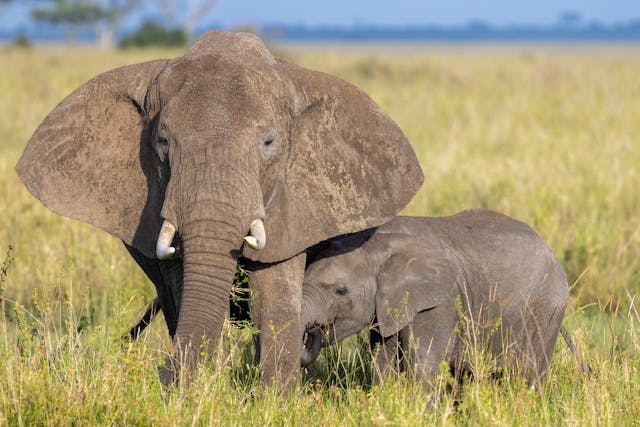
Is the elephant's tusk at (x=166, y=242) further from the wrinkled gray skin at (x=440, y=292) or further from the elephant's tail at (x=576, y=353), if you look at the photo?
the elephant's tail at (x=576, y=353)

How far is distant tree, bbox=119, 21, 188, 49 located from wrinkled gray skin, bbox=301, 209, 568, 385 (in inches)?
1553

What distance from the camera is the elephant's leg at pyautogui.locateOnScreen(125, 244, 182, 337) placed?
4.84 m

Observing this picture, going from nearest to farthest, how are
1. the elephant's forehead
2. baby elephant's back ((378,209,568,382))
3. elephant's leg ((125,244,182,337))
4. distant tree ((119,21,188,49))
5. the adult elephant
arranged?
the adult elephant → the elephant's forehead → elephant's leg ((125,244,182,337)) → baby elephant's back ((378,209,568,382)) → distant tree ((119,21,188,49))

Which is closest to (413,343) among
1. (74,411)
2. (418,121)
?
(74,411)

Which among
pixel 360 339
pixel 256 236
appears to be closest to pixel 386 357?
pixel 360 339

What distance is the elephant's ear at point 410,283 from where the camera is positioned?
496 cm

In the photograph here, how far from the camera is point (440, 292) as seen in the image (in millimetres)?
5070

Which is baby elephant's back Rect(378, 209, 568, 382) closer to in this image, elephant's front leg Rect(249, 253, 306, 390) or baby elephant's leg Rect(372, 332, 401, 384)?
baby elephant's leg Rect(372, 332, 401, 384)

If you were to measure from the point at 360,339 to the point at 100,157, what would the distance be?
147cm

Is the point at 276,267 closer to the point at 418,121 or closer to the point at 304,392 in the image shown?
the point at 304,392

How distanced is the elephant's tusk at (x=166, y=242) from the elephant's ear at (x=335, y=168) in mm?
549

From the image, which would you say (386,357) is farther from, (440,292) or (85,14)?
(85,14)

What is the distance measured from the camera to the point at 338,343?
17.3 feet

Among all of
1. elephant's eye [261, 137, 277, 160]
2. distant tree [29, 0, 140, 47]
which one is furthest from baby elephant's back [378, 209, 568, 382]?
distant tree [29, 0, 140, 47]
